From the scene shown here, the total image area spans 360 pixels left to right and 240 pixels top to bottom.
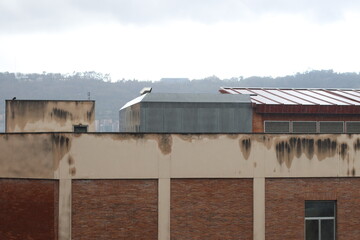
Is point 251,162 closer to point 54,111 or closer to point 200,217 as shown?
point 200,217

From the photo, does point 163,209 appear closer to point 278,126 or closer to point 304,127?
point 278,126

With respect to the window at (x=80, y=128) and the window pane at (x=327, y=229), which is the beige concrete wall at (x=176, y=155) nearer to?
the window pane at (x=327, y=229)

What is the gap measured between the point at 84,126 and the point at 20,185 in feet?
60.9

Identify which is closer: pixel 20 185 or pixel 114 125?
pixel 20 185

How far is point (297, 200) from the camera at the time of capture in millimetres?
23188

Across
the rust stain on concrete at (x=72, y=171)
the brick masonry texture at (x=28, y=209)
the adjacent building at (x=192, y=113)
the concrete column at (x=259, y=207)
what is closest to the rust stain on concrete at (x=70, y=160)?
the rust stain on concrete at (x=72, y=171)

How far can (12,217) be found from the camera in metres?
22.5

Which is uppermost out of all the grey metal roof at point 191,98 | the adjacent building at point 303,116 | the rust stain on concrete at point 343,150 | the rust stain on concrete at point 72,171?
the grey metal roof at point 191,98

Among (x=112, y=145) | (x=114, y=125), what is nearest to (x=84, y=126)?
(x=112, y=145)

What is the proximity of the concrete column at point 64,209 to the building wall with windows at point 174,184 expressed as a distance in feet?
0.12

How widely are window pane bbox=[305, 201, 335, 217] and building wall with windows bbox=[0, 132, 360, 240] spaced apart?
0.24m

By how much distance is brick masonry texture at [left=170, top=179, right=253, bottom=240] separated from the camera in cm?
2262

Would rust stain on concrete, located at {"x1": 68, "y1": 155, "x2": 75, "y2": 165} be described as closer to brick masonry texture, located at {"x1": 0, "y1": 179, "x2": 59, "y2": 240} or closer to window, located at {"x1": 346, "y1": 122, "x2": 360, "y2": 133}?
brick masonry texture, located at {"x1": 0, "y1": 179, "x2": 59, "y2": 240}

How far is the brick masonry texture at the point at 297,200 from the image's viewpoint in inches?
909
